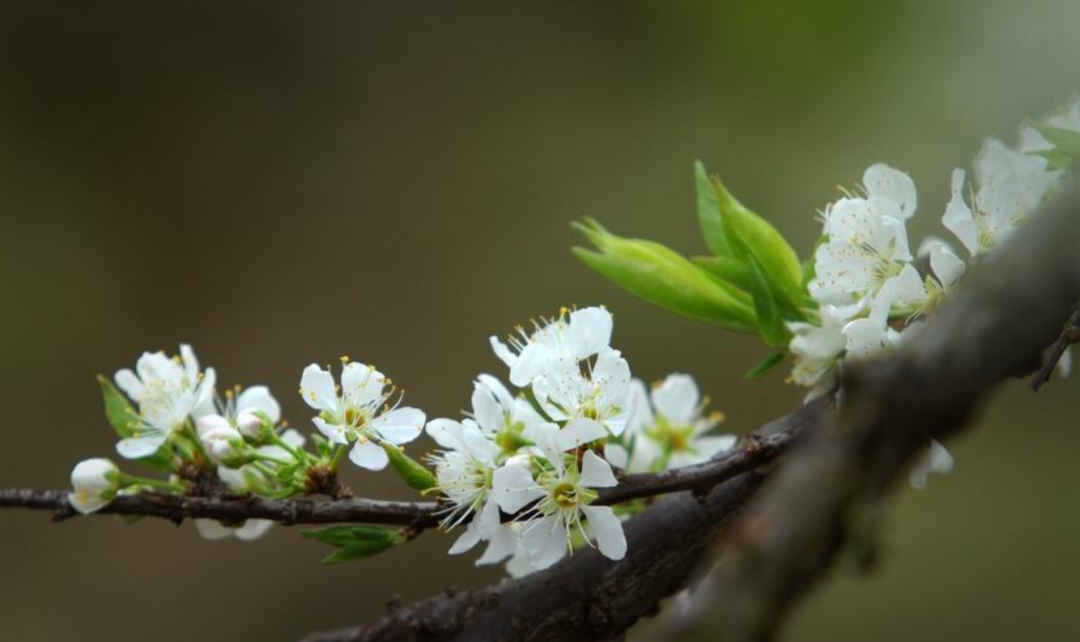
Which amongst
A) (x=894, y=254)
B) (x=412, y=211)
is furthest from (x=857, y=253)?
(x=412, y=211)

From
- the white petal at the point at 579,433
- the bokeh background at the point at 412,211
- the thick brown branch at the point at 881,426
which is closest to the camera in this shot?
the thick brown branch at the point at 881,426

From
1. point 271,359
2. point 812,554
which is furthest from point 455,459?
point 271,359

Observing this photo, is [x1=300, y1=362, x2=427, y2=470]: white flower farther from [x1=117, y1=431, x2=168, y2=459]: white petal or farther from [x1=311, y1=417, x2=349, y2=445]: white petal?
[x1=117, y1=431, x2=168, y2=459]: white petal

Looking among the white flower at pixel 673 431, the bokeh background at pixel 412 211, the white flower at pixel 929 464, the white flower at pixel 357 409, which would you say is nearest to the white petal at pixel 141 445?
the white flower at pixel 357 409

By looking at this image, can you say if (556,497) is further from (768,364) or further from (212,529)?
(212,529)

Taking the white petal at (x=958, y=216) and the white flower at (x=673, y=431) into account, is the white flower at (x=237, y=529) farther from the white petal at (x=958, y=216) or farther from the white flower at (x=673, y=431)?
the white petal at (x=958, y=216)

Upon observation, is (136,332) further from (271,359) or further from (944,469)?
(944,469)
